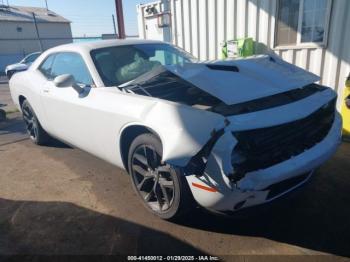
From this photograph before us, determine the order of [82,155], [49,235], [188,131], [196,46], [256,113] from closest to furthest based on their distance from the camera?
[188,131] → [256,113] → [49,235] → [82,155] → [196,46]

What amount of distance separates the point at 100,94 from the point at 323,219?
2329 mm

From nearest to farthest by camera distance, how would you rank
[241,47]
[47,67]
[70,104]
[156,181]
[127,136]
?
1. [156,181]
2. [127,136]
3. [70,104]
4. [47,67]
5. [241,47]

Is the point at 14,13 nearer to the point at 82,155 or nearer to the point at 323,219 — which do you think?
the point at 82,155

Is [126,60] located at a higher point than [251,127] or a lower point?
higher

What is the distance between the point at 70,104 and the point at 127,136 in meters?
0.98

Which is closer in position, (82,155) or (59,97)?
(59,97)

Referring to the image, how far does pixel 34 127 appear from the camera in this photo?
4664 mm

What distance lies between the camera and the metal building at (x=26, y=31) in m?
30.5

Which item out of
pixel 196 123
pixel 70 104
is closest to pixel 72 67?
pixel 70 104

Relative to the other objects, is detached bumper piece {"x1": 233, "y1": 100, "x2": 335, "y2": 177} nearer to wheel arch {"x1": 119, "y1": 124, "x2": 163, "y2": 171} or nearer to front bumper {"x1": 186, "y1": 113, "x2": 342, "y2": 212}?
front bumper {"x1": 186, "y1": 113, "x2": 342, "y2": 212}

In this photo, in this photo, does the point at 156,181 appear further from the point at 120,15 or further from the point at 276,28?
the point at 120,15

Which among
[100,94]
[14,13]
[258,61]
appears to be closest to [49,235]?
[100,94]

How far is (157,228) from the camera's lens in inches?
100

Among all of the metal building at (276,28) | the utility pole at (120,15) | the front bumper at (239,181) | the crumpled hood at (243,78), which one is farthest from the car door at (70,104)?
the utility pole at (120,15)
